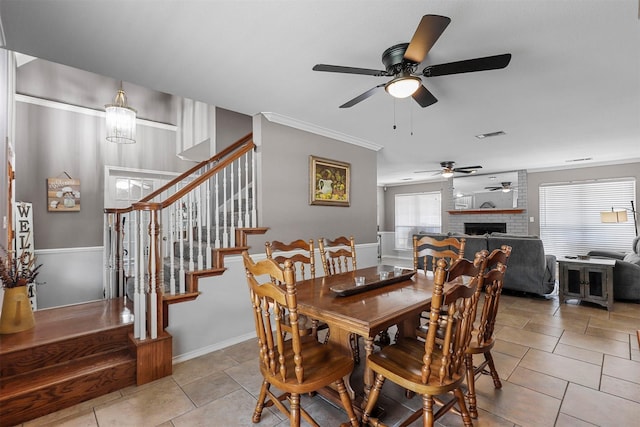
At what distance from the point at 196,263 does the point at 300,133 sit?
196 centimetres

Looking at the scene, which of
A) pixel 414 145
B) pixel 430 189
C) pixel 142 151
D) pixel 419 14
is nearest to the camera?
pixel 419 14

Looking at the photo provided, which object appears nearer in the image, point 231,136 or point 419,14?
point 419,14

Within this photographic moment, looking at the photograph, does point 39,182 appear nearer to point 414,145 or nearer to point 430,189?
point 414,145

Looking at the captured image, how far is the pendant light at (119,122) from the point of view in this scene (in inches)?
135

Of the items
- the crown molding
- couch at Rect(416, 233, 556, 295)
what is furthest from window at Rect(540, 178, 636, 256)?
the crown molding

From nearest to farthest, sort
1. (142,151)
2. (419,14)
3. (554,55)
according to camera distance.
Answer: (419,14) < (554,55) < (142,151)

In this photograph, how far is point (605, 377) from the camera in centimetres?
228

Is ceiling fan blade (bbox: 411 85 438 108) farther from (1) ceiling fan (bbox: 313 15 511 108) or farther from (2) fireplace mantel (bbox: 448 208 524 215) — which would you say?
(2) fireplace mantel (bbox: 448 208 524 215)

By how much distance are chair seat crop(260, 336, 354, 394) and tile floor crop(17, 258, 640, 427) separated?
473 millimetres

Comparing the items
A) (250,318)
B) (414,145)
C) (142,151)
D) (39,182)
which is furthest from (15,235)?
(414,145)

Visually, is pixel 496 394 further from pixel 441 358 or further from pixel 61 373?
pixel 61 373

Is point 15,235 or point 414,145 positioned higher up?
point 414,145

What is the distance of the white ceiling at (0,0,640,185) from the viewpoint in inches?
66.8

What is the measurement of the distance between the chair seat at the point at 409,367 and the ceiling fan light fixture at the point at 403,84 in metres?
1.64
